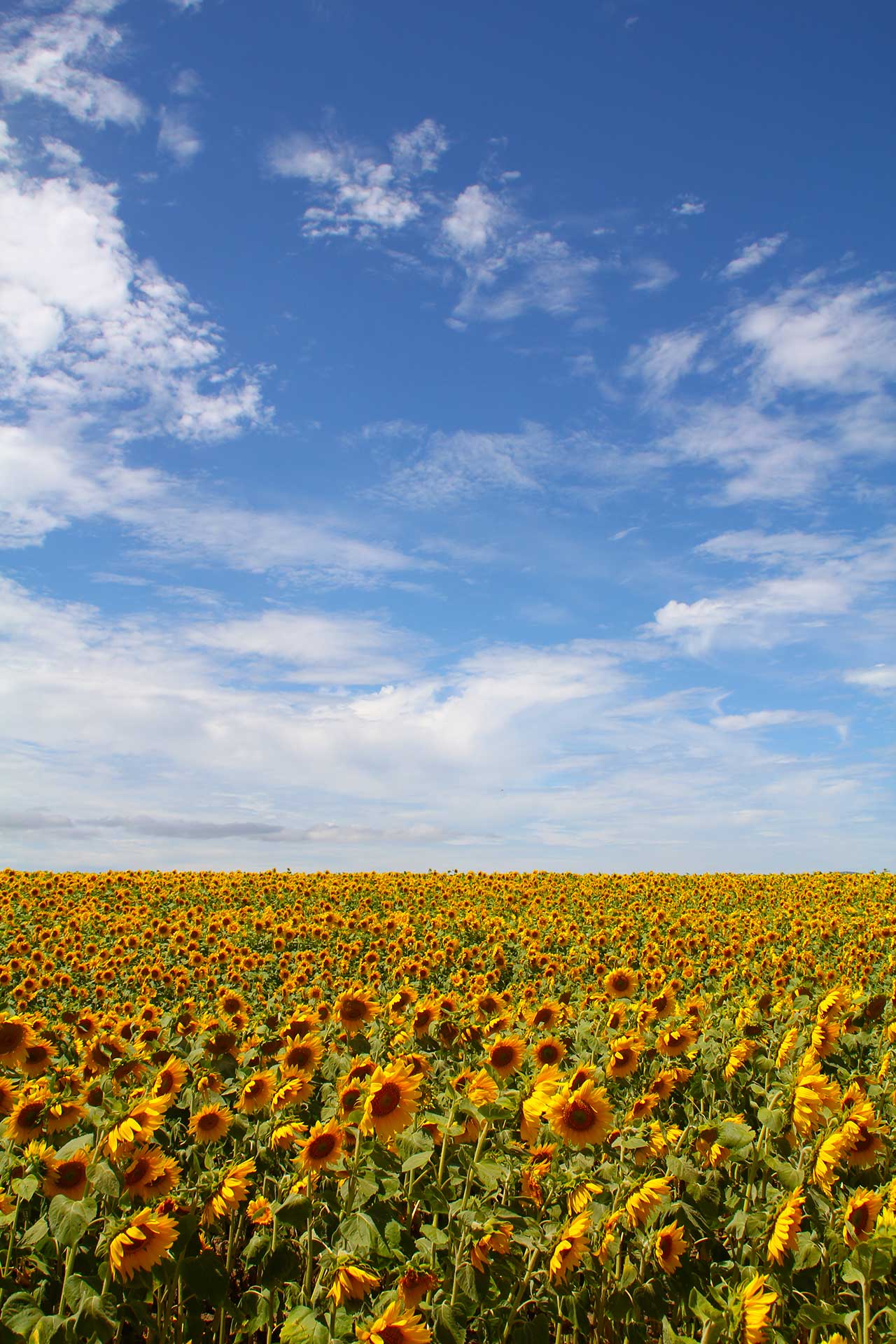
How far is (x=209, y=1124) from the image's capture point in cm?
482

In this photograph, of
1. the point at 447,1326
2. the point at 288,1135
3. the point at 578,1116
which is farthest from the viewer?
the point at 578,1116

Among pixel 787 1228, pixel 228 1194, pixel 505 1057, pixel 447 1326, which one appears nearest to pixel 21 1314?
pixel 228 1194

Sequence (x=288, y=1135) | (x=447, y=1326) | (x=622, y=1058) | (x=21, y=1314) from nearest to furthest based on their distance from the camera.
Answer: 1. (x=447, y=1326)
2. (x=21, y=1314)
3. (x=288, y=1135)
4. (x=622, y=1058)

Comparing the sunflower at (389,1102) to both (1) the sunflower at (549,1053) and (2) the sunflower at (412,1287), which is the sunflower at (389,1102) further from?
(1) the sunflower at (549,1053)

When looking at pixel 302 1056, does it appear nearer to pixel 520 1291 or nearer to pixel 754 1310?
pixel 520 1291

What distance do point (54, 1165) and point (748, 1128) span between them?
3761 mm

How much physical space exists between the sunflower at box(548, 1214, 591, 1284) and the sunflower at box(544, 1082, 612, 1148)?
1.63ft

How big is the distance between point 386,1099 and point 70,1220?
147cm

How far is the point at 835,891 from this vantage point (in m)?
24.9

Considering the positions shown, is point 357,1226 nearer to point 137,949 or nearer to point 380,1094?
point 380,1094

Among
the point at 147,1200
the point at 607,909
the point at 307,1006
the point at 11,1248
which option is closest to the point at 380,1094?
the point at 147,1200

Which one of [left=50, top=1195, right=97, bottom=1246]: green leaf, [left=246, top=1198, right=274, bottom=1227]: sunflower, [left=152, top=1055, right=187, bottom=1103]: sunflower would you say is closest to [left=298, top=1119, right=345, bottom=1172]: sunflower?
[left=246, top=1198, right=274, bottom=1227]: sunflower

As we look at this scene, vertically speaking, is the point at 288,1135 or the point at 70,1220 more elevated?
the point at 288,1135

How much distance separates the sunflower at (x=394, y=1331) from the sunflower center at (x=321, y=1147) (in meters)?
0.91
